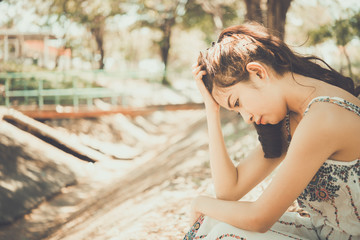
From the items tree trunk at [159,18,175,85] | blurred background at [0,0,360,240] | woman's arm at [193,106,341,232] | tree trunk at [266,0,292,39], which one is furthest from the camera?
tree trunk at [159,18,175,85]

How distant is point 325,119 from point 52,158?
6.61 meters

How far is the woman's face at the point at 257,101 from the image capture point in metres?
1.63

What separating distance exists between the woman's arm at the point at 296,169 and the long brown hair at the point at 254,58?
0.33 m

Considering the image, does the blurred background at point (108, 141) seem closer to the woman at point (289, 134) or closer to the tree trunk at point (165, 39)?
the woman at point (289, 134)

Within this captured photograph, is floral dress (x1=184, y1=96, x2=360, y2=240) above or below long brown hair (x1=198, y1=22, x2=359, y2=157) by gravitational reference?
below

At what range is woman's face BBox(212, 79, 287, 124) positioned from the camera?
1.63 meters

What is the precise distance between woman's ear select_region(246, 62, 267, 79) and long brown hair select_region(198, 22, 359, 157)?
0.09ft

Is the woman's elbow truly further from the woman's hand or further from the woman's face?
the woman's hand

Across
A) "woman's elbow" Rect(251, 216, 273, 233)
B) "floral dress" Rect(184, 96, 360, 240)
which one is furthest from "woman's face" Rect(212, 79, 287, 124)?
"woman's elbow" Rect(251, 216, 273, 233)

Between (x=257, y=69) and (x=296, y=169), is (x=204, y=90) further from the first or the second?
(x=296, y=169)

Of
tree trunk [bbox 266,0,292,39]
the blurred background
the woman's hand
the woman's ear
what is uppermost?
tree trunk [bbox 266,0,292,39]

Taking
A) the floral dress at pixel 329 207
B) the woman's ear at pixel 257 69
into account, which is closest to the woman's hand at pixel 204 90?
the woman's ear at pixel 257 69

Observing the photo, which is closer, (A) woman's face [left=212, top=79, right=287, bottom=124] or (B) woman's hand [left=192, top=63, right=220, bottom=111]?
(A) woman's face [left=212, top=79, right=287, bottom=124]

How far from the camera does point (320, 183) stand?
1.50 metres
